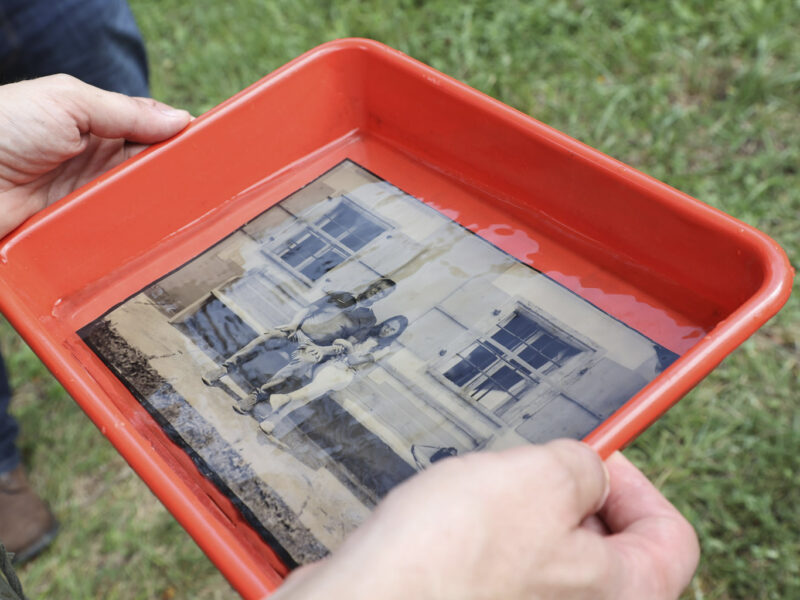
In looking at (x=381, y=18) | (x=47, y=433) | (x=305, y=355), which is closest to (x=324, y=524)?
(x=305, y=355)

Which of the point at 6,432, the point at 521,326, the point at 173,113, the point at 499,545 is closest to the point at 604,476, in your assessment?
the point at 499,545

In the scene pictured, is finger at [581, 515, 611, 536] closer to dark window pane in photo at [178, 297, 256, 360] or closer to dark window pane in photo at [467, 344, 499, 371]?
dark window pane in photo at [467, 344, 499, 371]

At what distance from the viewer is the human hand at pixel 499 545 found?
51 cm

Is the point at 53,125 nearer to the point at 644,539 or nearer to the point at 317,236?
the point at 317,236

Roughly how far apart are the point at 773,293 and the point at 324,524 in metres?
0.48

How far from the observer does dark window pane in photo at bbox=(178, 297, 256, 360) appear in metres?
0.83

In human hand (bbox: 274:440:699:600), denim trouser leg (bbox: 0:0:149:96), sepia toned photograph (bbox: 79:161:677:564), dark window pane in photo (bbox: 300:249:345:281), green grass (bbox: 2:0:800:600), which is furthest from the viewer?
green grass (bbox: 2:0:800:600)

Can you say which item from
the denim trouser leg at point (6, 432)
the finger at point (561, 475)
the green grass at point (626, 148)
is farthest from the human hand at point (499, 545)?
the denim trouser leg at point (6, 432)

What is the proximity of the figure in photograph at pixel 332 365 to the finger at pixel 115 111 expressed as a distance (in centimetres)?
34

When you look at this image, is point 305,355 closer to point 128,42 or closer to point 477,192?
point 477,192

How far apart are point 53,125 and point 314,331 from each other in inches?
16.4

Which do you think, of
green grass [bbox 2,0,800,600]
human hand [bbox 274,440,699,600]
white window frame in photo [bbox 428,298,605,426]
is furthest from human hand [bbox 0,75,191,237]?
green grass [bbox 2,0,800,600]

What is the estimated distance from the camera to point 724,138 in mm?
1715

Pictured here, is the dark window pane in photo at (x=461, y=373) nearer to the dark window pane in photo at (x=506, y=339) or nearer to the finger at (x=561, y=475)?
the dark window pane in photo at (x=506, y=339)
